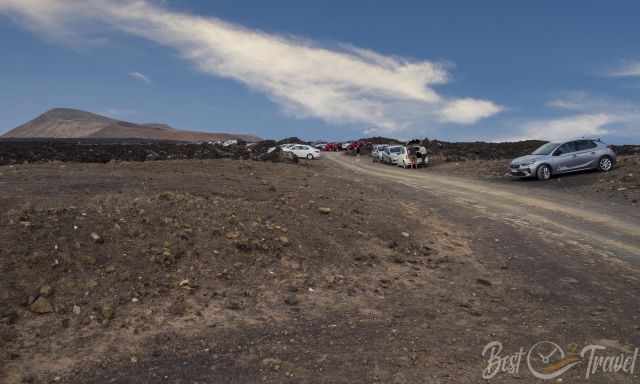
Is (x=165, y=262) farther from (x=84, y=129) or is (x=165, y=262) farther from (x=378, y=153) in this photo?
(x=84, y=129)

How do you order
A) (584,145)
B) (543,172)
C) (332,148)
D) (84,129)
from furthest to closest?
(84,129) < (332,148) < (584,145) < (543,172)

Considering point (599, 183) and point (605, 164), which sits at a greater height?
point (605, 164)

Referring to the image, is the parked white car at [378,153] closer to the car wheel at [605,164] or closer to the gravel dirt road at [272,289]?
the car wheel at [605,164]

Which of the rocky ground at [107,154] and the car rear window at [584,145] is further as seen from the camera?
the rocky ground at [107,154]

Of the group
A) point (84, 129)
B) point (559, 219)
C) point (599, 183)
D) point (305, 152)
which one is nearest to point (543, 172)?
point (599, 183)

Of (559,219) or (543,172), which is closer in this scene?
(559,219)

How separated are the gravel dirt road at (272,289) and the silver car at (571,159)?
11.4m

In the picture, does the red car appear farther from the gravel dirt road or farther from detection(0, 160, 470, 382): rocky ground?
detection(0, 160, 470, 382): rocky ground

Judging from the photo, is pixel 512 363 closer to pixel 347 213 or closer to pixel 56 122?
pixel 347 213

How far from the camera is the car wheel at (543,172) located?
23016mm

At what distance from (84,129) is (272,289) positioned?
159m

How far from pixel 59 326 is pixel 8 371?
3.01ft

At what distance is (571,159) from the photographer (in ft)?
75.3

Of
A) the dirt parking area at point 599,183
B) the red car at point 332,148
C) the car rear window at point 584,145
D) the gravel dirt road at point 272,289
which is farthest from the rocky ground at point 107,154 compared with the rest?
the red car at point 332,148
